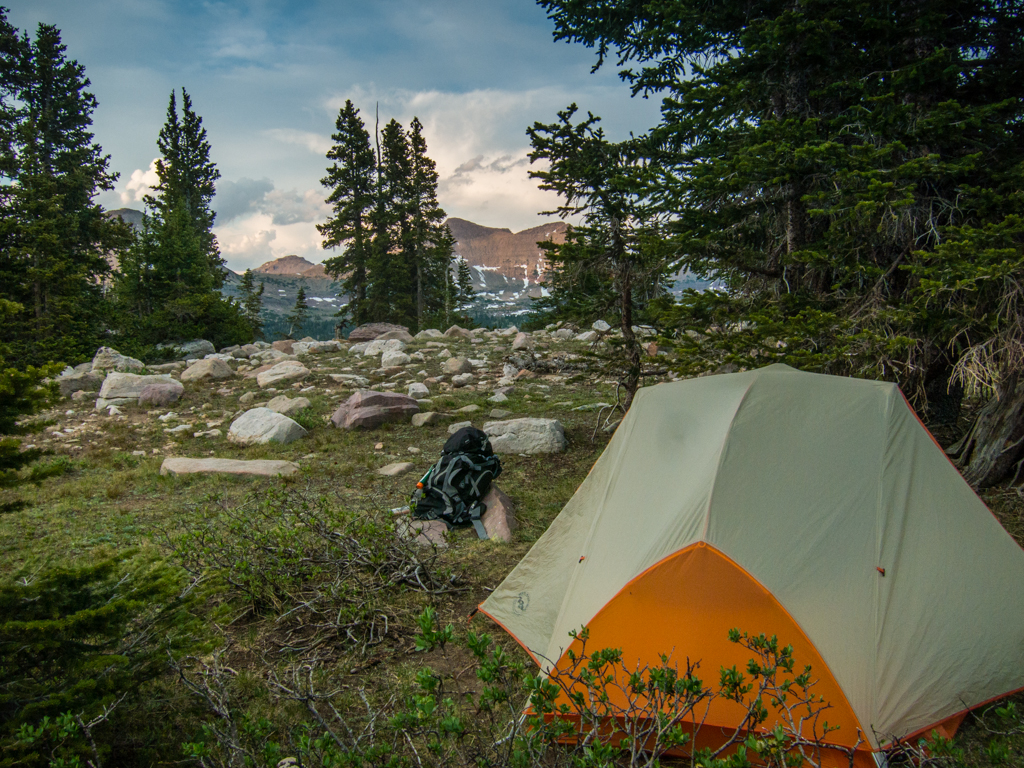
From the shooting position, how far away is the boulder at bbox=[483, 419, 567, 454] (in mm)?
8766

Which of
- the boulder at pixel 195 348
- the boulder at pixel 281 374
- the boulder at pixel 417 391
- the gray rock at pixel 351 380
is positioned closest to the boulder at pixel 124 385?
the boulder at pixel 281 374

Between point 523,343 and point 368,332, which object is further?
point 368,332

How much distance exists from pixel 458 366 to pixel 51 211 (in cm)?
1416

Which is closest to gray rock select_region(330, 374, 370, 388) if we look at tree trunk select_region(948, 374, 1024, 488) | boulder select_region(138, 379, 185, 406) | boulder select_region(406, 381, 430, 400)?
boulder select_region(406, 381, 430, 400)

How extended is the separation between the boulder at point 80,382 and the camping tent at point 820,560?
14990 mm

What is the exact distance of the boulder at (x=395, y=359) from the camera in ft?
55.1

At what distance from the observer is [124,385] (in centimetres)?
1290

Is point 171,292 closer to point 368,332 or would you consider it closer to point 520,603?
point 368,332

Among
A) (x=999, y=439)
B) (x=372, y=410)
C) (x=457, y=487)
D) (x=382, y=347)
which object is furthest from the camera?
(x=382, y=347)

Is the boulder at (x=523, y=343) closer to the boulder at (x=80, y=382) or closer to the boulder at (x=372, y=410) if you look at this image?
the boulder at (x=372, y=410)

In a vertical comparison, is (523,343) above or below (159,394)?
above

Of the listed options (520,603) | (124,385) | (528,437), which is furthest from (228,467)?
(124,385)

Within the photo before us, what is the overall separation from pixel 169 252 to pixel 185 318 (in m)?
2.66

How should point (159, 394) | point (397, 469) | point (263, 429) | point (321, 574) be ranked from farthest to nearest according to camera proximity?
point (159, 394) < point (263, 429) < point (397, 469) < point (321, 574)
